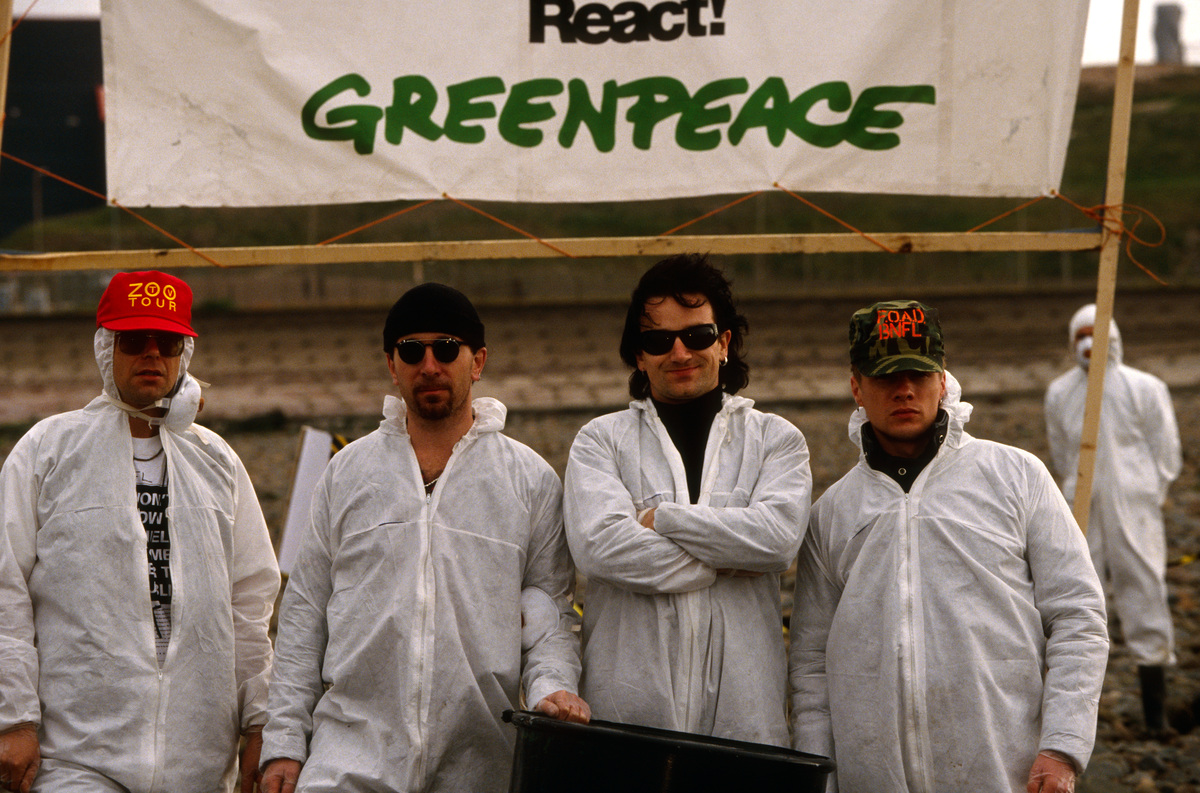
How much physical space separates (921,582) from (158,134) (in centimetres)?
300

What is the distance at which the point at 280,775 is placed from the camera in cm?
321

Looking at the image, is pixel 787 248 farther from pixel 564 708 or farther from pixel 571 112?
pixel 564 708

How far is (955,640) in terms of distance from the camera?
3.04m

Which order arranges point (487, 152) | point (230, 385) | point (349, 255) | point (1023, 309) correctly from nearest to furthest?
point (349, 255), point (487, 152), point (230, 385), point (1023, 309)

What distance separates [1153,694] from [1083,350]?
2.13m

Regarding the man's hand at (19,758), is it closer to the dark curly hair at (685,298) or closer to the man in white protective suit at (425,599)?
the man in white protective suit at (425,599)

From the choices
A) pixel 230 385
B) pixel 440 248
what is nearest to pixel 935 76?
pixel 440 248

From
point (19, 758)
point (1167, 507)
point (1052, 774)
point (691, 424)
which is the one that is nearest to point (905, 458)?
point (691, 424)

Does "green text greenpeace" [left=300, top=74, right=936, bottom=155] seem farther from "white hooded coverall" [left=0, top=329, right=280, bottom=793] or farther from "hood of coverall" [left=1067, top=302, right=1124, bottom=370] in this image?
"hood of coverall" [left=1067, top=302, right=1124, bottom=370]

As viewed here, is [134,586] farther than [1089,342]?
No

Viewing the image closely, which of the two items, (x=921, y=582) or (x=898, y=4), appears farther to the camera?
(x=898, y=4)

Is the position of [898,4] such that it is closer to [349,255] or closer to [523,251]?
[523,251]

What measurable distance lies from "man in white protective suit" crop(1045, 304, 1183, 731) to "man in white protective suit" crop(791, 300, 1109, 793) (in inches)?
157

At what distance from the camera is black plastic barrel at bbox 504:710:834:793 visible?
2748 mm
